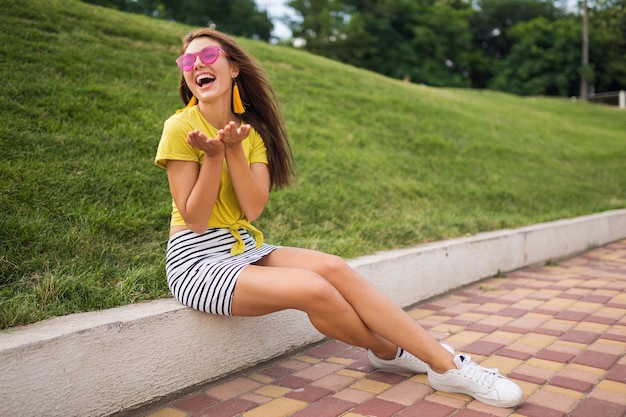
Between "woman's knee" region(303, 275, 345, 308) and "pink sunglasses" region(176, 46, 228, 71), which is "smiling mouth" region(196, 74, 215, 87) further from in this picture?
"woman's knee" region(303, 275, 345, 308)

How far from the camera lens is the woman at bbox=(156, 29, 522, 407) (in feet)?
7.50

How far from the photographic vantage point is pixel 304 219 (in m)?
4.18

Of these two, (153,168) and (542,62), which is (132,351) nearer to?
(153,168)

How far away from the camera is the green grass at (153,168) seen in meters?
2.76

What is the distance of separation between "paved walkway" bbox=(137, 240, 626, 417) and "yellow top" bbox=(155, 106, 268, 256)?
66 cm

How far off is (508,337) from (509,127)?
7.94m

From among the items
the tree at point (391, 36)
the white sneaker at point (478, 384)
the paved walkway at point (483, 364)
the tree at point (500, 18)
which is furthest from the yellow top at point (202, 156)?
the tree at point (500, 18)

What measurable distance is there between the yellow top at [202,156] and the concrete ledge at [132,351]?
16.3 inches

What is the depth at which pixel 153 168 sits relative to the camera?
4027mm

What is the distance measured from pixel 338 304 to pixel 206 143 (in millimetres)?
880

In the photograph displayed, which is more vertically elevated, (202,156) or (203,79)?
(203,79)

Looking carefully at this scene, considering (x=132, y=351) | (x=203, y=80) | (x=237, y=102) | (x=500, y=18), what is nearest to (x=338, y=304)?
(x=132, y=351)

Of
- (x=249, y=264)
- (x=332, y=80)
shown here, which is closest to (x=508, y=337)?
(x=249, y=264)

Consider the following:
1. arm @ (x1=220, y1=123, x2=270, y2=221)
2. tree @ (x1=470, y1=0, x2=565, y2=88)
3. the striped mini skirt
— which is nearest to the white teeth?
arm @ (x1=220, y1=123, x2=270, y2=221)
